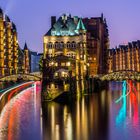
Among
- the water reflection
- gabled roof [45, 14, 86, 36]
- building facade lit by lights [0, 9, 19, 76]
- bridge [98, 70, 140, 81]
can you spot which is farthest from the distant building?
the water reflection

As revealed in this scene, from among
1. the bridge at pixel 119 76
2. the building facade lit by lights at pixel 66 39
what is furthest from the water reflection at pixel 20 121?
the bridge at pixel 119 76

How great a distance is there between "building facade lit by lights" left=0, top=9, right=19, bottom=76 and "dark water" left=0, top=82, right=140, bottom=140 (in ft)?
187

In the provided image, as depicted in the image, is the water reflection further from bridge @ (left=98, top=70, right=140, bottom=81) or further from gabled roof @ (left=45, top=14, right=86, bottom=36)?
bridge @ (left=98, top=70, right=140, bottom=81)

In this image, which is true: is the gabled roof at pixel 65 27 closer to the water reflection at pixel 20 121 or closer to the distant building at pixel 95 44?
the distant building at pixel 95 44

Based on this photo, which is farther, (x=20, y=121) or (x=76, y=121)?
(x=76, y=121)

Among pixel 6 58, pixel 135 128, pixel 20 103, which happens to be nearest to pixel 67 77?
pixel 20 103

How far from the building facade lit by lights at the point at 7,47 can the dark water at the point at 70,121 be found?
56.9 metres

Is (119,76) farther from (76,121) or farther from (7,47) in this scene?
(76,121)

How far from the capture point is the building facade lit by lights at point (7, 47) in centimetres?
13750

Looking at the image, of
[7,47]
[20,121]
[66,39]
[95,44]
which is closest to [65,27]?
[66,39]

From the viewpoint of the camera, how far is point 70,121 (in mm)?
60188

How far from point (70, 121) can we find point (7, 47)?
Result: 90.6 metres

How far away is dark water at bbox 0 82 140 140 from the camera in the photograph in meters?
49.6

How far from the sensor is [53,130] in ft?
173
